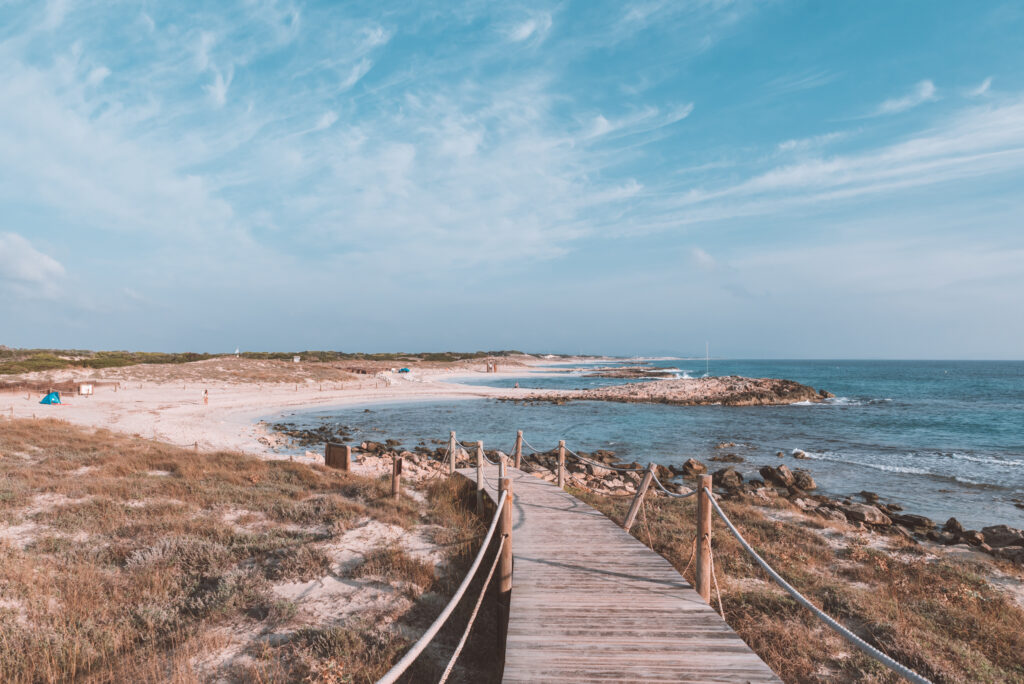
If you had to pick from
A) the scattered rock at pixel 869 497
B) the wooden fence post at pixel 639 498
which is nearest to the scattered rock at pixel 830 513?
the scattered rock at pixel 869 497

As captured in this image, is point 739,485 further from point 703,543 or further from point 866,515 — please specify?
point 703,543

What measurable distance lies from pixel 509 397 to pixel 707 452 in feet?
84.6

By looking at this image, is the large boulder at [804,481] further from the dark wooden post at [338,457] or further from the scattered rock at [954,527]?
the dark wooden post at [338,457]

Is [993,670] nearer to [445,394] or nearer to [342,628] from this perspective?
[342,628]

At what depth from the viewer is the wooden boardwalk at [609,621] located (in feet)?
14.3

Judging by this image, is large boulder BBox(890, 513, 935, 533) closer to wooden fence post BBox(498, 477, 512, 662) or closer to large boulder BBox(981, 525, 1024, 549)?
large boulder BBox(981, 525, 1024, 549)

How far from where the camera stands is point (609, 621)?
523cm

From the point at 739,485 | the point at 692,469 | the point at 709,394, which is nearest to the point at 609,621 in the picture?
the point at 739,485

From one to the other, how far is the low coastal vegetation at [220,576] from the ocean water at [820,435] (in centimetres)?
1511

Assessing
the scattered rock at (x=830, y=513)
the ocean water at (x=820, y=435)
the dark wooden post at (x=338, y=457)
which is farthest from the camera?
the ocean water at (x=820, y=435)

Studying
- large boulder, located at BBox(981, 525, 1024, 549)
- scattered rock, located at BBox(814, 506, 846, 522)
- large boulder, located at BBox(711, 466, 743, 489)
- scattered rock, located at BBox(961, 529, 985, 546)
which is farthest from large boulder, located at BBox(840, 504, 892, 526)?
large boulder, located at BBox(711, 466, 743, 489)

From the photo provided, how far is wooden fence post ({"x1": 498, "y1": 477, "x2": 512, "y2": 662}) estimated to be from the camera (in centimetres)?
574

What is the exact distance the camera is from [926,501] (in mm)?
16391

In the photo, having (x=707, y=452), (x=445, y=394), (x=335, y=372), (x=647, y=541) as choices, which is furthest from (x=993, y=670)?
(x=335, y=372)
